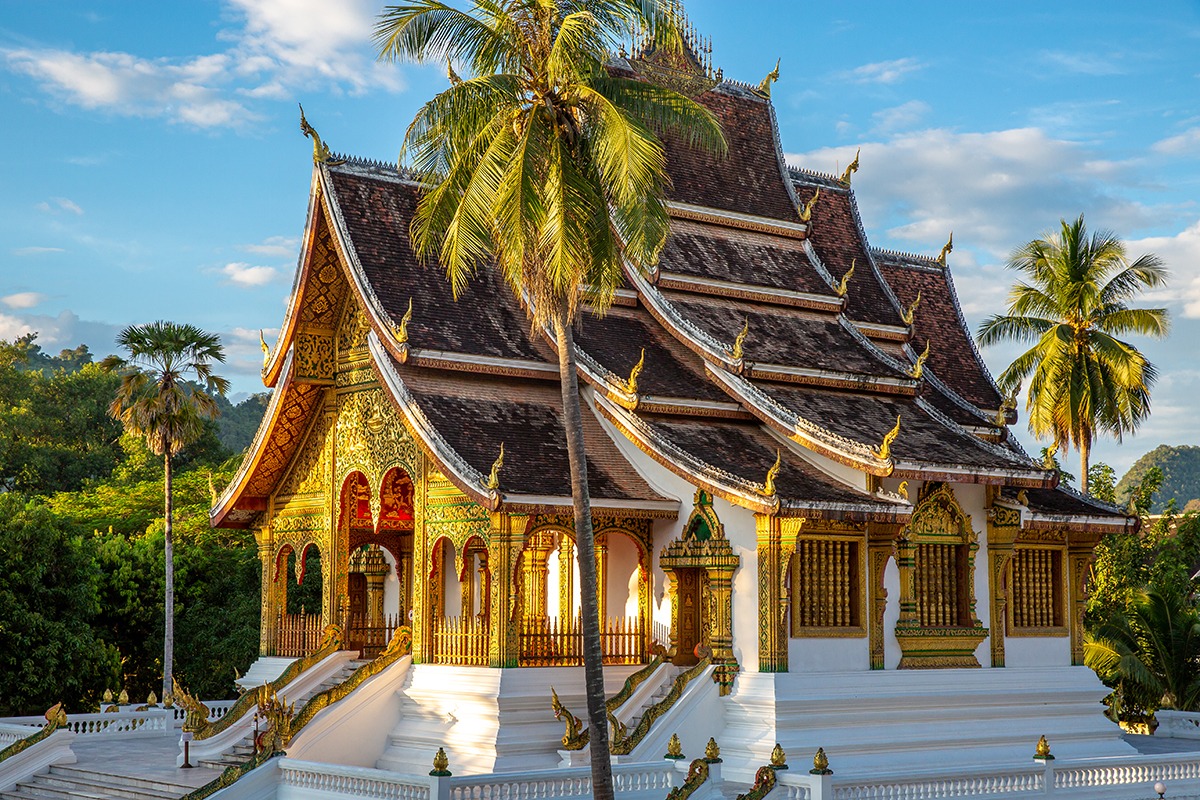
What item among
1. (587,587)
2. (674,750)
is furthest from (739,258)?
(587,587)

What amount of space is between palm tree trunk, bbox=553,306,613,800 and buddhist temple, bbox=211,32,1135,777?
2.53 m

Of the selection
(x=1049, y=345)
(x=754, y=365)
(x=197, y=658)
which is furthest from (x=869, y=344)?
(x=197, y=658)

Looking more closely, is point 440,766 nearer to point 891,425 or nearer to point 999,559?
point 891,425

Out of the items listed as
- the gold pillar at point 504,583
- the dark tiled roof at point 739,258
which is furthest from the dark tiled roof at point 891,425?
the gold pillar at point 504,583

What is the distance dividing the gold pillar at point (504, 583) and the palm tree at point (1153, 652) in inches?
459

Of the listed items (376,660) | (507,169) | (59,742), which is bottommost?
(59,742)

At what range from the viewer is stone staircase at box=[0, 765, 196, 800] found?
15.8m

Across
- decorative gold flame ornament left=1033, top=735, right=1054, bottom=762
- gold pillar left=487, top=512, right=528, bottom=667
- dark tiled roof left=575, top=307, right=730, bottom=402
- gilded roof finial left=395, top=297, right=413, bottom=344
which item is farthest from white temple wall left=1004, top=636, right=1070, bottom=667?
gilded roof finial left=395, top=297, right=413, bottom=344

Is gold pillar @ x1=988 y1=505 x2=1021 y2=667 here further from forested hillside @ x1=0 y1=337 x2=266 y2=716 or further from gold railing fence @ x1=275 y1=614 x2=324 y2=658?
forested hillside @ x1=0 y1=337 x2=266 y2=716

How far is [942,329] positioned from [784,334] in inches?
180

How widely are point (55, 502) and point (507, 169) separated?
31358 millimetres

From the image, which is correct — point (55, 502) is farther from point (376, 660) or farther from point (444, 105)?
point (444, 105)

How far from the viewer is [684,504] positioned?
16.8m

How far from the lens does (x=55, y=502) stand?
40219 mm
